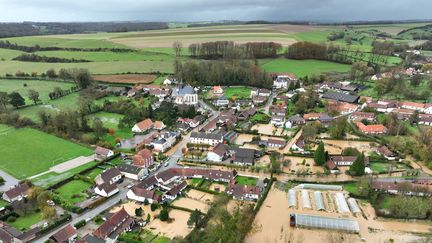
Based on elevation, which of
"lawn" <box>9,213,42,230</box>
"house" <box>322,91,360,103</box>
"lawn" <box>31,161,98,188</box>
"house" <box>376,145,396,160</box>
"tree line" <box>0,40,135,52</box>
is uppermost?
"tree line" <box>0,40,135,52</box>

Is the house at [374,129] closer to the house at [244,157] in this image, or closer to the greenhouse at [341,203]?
the greenhouse at [341,203]

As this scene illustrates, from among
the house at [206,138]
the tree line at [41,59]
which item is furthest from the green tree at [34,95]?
the tree line at [41,59]

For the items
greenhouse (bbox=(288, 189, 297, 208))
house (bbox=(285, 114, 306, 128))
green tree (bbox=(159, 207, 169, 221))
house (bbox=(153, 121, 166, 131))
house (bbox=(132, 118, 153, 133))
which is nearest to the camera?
green tree (bbox=(159, 207, 169, 221))

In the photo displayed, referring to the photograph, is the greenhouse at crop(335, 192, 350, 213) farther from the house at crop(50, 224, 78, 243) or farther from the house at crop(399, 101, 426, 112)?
the house at crop(399, 101, 426, 112)

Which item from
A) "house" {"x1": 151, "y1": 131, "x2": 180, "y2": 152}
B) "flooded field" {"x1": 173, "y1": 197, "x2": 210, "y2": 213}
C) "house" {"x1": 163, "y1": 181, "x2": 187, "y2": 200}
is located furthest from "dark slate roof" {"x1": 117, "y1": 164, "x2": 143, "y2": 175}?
"flooded field" {"x1": 173, "y1": 197, "x2": 210, "y2": 213}

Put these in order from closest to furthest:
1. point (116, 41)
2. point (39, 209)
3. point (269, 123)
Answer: point (39, 209) → point (269, 123) → point (116, 41)

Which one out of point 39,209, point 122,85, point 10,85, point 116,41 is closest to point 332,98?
point 122,85

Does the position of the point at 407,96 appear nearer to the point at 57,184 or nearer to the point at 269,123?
the point at 269,123
